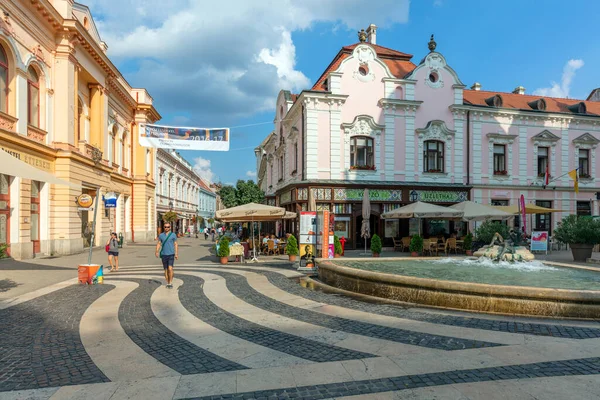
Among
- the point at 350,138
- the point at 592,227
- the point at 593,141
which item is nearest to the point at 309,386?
the point at 592,227

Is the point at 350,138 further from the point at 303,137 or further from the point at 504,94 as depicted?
the point at 504,94

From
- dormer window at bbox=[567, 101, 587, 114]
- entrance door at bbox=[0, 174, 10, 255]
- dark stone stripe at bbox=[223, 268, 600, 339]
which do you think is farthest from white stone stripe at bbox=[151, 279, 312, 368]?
dormer window at bbox=[567, 101, 587, 114]

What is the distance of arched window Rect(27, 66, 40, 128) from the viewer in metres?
18.7

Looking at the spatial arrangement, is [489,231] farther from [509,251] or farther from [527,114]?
[527,114]

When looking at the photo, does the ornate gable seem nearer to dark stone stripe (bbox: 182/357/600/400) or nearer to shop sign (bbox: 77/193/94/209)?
dark stone stripe (bbox: 182/357/600/400)

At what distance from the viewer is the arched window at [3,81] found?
1678cm

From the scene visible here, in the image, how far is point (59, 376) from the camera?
4.38 meters

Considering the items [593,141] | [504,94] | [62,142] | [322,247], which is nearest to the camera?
[322,247]

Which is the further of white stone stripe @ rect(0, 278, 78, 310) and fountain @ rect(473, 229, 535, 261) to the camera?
fountain @ rect(473, 229, 535, 261)

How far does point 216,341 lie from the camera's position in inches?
220

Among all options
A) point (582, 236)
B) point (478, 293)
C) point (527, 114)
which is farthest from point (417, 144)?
point (478, 293)

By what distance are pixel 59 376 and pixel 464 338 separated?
5173 millimetres

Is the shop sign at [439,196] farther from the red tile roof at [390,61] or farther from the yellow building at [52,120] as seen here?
the yellow building at [52,120]

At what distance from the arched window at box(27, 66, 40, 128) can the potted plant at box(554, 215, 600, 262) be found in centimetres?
2486
